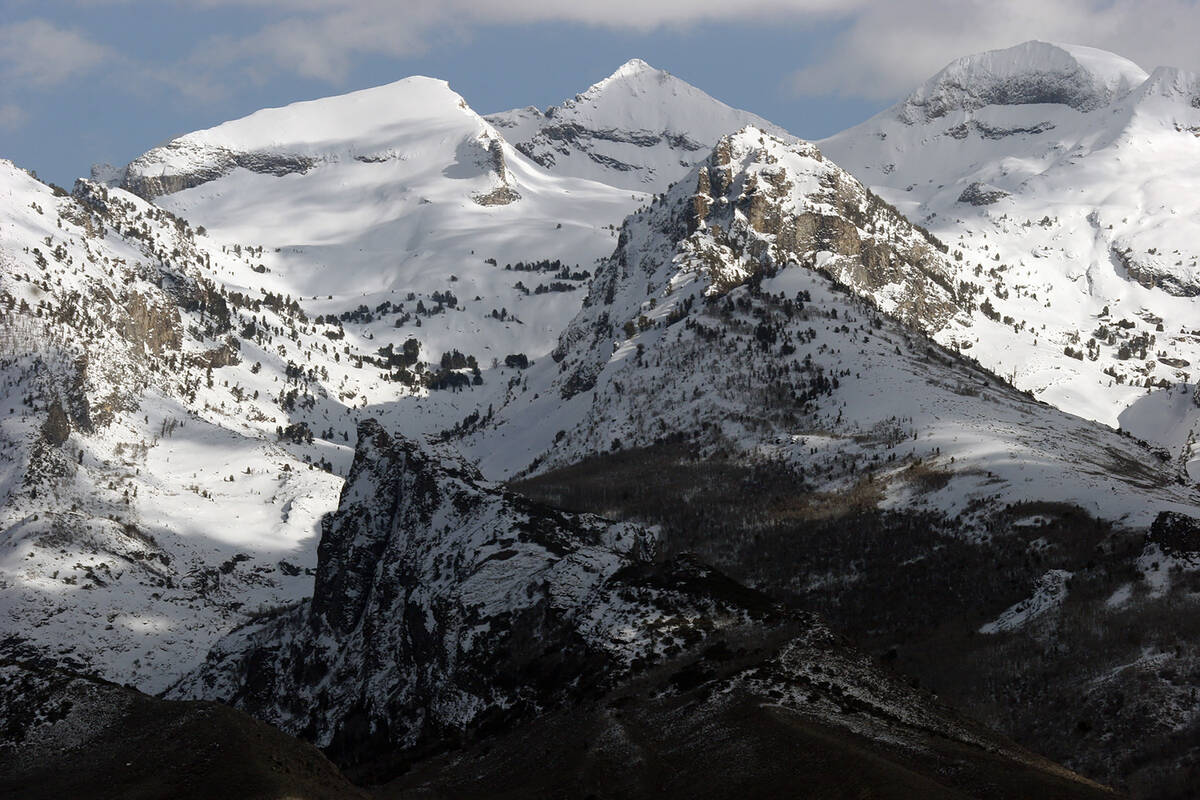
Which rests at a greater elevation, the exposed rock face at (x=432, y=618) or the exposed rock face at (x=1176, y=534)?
the exposed rock face at (x=1176, y=534)

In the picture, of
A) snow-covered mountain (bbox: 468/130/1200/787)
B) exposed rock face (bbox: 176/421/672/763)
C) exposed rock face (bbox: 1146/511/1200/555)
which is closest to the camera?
snow-covered mountain (bbox: 468/130/1200/787)

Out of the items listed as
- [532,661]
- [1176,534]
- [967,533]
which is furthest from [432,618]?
[967,533]

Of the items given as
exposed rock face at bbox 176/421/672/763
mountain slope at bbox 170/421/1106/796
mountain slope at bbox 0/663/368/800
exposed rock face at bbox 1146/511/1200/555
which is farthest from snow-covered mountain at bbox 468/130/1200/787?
mountain slope at bbox 0/663/368/800

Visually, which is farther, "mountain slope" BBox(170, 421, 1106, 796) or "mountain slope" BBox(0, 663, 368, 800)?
"mountain slope" BBox(170, 421, 1106, 796)

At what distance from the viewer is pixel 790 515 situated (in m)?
152

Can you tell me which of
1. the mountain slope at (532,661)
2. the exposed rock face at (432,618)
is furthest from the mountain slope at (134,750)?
the exposed rock face at (432,618)

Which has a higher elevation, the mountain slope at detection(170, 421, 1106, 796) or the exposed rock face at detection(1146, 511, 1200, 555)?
the exposed rock face at detection(1146, 511, 1200, 555)

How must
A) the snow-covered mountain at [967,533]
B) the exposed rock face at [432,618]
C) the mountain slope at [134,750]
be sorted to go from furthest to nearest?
the exposed rock face at [432,618]
the snow-covered mountain at [967,533]
the mountain slope at [134,750]

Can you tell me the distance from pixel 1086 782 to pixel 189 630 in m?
145

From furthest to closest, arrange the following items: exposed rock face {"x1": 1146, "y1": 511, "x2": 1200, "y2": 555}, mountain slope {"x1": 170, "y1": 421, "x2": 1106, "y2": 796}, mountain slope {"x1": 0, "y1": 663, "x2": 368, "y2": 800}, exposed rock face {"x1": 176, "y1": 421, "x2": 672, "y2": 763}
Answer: exposed rock face {"x1": 1146, "y1": 511, "x2": 1200, "y2": 555} → exposed rock face {"x1": 176, "y1": 421, "x2": 672, "y2": 763} → mountain slope {"x1": 170, "y1": 421, "x2": 1106, "y2": 796} → mountain slope {"x1": 0, "y1": 663, "x2": 368, "y2": 800}

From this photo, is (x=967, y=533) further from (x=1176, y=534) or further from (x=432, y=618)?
(x=432, y=618)

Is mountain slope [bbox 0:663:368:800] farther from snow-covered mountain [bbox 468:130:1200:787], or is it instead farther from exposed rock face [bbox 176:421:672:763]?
snow-covered mountain [bbox 468:130:1200:787]

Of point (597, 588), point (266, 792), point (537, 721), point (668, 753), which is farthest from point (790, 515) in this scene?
point (266, 792)

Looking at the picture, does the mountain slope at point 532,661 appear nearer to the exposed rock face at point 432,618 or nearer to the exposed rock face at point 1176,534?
the exposed rock face at point 432,618
